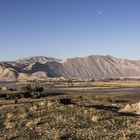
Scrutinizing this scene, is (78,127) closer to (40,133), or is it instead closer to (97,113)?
(40,133)

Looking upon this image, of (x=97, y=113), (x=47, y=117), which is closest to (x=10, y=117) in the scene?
(x=47, y=117)

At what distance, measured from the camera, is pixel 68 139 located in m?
20.5

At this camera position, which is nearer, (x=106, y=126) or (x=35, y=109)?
(x=106, y=126)

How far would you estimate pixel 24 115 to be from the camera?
2970 cm

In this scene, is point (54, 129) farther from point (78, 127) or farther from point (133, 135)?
point (133, 135)

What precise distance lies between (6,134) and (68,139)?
4.16m

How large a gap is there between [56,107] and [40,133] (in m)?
13.9

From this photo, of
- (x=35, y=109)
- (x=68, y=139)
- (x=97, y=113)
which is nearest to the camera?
(x=68, y=139)

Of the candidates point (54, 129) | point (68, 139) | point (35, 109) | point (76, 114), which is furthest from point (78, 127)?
point (35, 109)

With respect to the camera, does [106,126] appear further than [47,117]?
No

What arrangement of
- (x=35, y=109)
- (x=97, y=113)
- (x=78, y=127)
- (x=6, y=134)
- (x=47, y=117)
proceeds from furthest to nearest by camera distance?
(x=35, y=109), (x=97, y=113), (x=47, y=117), (x=78, y=127), (x=6, y=134)

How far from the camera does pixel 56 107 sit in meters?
36.3

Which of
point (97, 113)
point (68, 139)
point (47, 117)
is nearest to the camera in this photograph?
point (68, 139)

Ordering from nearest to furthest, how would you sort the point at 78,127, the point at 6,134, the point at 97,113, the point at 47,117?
the point at 6,134
the point at 78,127
the point at 47,117
the point at 97,113
